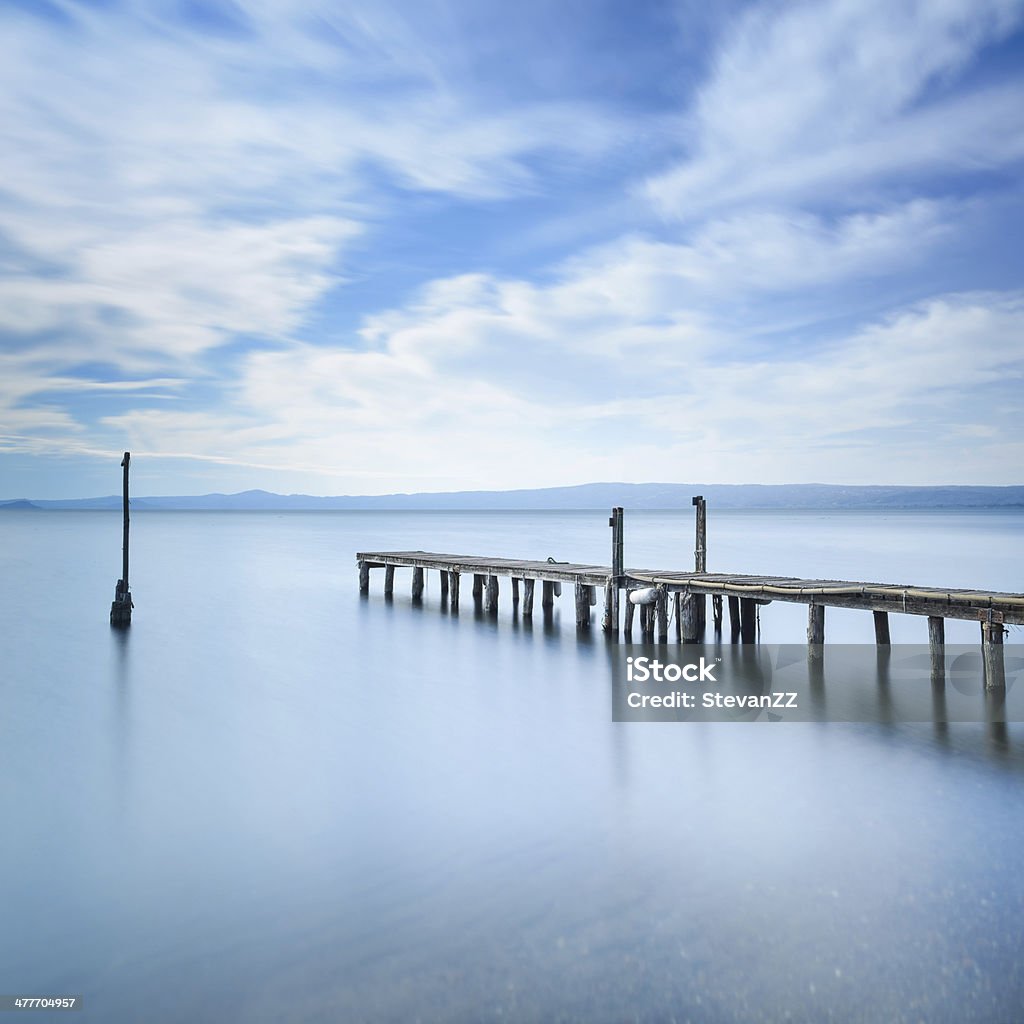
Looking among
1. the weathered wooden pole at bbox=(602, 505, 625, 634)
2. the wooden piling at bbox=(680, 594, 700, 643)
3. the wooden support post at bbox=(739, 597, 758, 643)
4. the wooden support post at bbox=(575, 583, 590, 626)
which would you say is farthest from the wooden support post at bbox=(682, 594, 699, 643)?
the wooden support post at bbox=(575, 583, 590, 626)

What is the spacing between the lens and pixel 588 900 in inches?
262

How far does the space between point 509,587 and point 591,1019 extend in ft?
86.0

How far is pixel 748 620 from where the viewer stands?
59.8 ft

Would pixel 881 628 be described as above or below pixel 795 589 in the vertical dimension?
below

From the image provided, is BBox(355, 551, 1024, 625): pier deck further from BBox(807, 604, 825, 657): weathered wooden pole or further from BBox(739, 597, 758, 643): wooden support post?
BBox(739, 597, 758, 643): wooden support post

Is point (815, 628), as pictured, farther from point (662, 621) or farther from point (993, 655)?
point (662, 621)

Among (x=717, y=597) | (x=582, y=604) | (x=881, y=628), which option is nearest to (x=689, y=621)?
(x=717, y=597)

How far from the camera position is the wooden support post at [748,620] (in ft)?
59.5

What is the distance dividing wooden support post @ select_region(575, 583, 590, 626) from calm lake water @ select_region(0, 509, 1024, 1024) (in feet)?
11.6

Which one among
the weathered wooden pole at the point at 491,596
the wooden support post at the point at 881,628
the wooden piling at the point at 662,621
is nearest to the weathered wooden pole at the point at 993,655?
the wooden support post at the point at 881,628

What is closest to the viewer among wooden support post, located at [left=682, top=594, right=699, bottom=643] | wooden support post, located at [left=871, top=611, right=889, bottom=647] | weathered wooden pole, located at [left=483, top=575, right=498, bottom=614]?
wooden support post, located at [left=871, top=611, right=889, bottom=647]

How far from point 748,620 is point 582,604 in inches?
142

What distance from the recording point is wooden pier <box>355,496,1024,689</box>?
39.3 feet

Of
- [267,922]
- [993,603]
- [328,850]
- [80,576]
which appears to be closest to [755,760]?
[993,603]
